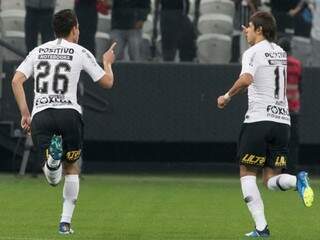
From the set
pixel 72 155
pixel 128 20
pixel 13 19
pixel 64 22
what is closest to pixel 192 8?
pixel 128 20

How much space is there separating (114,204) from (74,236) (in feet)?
14.6

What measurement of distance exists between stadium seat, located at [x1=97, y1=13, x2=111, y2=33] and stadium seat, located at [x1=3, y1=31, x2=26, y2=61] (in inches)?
48.8

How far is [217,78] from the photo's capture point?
2202 centimetres

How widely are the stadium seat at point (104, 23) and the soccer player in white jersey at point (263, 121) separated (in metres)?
8.99

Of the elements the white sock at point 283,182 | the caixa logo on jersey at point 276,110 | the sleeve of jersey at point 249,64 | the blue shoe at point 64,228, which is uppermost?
the sleeve of jersey at point 249,64

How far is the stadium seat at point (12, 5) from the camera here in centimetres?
2134

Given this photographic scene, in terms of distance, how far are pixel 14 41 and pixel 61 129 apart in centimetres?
934

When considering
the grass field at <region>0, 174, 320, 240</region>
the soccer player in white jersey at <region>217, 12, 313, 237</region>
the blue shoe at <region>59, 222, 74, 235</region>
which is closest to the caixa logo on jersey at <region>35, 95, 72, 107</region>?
the blue shoe at <region>59, 222, 74, 235</region>

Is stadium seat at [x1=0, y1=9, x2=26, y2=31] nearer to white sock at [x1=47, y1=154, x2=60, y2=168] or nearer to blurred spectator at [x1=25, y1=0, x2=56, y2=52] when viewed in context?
blurred spectator at [x1=25, y1=0, x2=56, y2=52]

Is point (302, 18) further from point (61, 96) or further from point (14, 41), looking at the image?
point (61, 96)

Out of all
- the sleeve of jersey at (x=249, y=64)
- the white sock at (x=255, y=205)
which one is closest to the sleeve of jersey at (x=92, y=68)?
the sleeve of jersey at (x=249, y=64)

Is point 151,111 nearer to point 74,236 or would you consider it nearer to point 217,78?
point 217,78

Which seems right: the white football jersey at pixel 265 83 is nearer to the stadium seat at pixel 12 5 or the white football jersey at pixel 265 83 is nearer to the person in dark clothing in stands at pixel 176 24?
the person in dark clothing in stands at pixel 176 24

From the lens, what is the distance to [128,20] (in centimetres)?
2128
